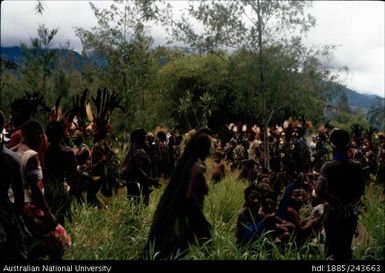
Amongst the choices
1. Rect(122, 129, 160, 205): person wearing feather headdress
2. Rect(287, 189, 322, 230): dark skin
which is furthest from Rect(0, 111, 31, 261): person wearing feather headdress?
Rect(122, 129, 160, 205): person wearing feather headdress

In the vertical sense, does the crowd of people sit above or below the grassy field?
above

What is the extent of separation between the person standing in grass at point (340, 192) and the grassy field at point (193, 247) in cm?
40

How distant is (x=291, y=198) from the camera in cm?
668

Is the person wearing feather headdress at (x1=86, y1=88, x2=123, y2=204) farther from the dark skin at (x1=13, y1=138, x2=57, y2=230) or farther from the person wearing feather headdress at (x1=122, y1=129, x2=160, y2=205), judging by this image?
the dark skin at (x1=13, y1=138, x2=57, y2=230)

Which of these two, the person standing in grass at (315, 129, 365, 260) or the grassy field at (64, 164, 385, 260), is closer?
the person standing in grass at (315, 129, 365, 260)

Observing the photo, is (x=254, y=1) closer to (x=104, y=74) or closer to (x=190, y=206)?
(x=104, y=74)

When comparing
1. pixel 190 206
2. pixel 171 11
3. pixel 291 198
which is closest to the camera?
pixel 190 206

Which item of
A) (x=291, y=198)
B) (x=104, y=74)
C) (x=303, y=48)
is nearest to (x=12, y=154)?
(x=291, y=198)

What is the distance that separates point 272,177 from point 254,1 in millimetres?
7814

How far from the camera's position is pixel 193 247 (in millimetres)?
6023

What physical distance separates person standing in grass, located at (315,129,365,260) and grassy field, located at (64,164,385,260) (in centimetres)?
40

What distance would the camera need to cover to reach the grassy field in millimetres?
6375

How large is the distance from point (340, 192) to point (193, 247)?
5.72 ft

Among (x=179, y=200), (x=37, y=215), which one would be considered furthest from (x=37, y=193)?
(x=179, y=200)
